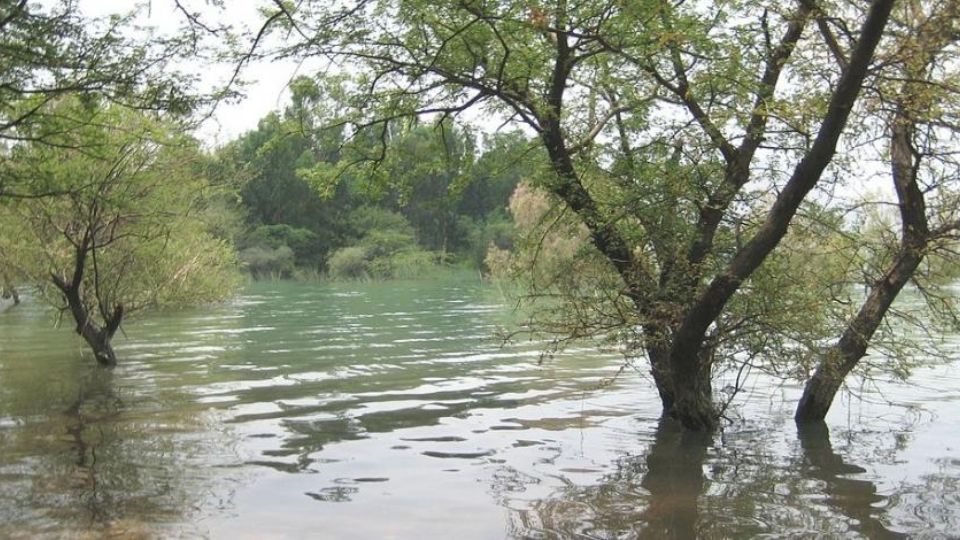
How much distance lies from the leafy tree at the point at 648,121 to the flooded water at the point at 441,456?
1540 mm

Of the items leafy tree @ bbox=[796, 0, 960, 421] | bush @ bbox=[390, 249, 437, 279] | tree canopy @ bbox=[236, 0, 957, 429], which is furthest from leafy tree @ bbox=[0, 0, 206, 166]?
bush @ bbox=[390, 249, 437, 279]

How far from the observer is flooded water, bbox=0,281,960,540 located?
794 centimetres

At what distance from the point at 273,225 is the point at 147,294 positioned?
65700mm

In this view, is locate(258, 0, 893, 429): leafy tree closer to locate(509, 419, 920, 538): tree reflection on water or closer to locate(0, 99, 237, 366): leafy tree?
locate(509, 419, 920, 538): tree reflection on water

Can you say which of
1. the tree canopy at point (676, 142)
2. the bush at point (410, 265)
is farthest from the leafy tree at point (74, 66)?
the bush at point (410, 265)

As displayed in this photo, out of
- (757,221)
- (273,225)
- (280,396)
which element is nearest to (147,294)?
(280,396)

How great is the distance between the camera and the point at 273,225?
83438mm

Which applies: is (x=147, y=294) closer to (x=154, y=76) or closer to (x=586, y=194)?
(x=154, y=76)

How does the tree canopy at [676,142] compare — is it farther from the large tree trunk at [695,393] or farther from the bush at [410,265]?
the bush at [410,265]

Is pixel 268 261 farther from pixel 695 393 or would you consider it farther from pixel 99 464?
pixel 695 393

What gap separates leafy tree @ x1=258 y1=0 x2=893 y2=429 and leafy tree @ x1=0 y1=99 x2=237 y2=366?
5927 millimetres

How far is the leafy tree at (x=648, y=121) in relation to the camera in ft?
30.5

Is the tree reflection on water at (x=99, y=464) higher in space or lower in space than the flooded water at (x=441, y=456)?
lower

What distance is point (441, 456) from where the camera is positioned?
1048cm
